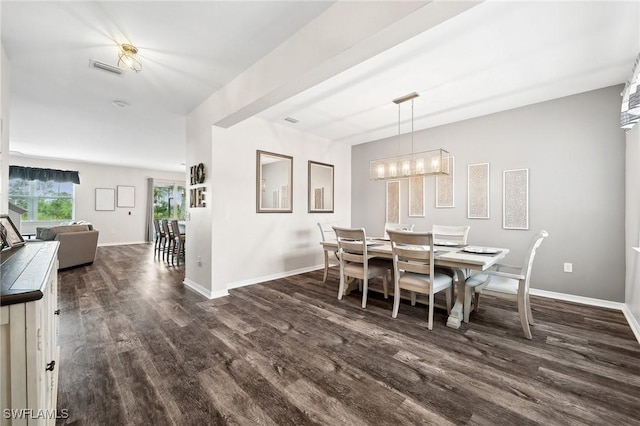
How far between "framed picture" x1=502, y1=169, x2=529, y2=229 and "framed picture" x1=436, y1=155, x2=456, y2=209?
71 centimetres

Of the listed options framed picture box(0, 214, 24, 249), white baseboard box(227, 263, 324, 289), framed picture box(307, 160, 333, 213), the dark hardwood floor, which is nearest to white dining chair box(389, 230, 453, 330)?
the dark hardwood floor

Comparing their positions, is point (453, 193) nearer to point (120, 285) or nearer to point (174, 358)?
point (174, 358)

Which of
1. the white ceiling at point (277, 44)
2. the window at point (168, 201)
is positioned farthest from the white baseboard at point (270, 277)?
the window at point (168, 201)

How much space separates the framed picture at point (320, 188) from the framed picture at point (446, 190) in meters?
2.04

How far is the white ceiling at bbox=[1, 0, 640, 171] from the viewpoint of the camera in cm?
204

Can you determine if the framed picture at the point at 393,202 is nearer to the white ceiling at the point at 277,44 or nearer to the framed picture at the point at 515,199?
the white ceiling at the point at 277,44

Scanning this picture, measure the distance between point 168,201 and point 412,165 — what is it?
9367mm

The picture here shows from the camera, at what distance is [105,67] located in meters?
2.74

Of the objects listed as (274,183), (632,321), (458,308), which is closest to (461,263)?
(458,308)

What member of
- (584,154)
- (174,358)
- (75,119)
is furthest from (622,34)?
(75,119)

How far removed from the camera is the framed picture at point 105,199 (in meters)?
8.40

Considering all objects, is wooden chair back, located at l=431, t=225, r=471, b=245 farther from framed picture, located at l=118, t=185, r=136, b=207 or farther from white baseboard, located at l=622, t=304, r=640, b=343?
framed picture, located at l=118, t=185, r=136, b=207

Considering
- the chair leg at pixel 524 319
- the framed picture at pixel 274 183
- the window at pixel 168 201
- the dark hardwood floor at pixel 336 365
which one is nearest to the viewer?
the dark hardwood floor at pixel 336 365

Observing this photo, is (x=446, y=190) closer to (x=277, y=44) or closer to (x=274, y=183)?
(x=274, y=183)
